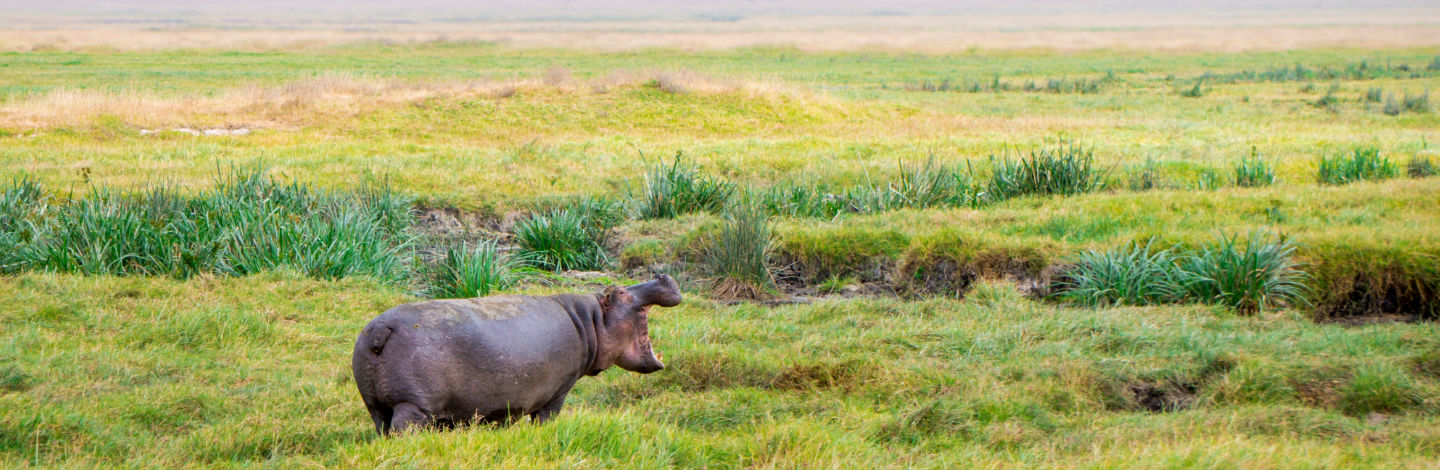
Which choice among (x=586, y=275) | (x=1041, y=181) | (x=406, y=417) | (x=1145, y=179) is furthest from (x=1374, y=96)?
(x=406, y=417)

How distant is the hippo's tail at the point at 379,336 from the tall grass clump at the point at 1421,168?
14.1 metres

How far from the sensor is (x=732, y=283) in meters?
9.48

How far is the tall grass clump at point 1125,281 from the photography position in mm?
8492

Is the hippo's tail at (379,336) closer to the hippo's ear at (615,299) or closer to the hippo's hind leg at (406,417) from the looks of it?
the hippo's hind leg at (406,417)

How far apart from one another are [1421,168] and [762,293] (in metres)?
9.99

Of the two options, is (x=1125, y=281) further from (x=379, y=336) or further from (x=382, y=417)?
(x=379, y=336)

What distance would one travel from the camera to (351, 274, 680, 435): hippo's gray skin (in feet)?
13.8

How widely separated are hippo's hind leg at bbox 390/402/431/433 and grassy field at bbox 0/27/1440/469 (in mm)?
134

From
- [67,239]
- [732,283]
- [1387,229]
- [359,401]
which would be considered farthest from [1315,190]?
[67,239]

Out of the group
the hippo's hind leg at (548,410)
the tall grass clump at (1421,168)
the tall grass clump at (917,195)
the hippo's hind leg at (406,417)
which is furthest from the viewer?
the tall grass clump at (1421,168)

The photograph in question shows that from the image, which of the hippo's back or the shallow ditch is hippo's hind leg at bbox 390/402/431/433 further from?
the shallow ditch

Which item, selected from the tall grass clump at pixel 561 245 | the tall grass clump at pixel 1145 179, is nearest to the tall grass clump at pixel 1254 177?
the tall grass clump at pixel 1145 179

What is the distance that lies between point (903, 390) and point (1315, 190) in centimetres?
816

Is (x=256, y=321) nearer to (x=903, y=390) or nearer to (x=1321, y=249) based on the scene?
(x=903, y=390)
